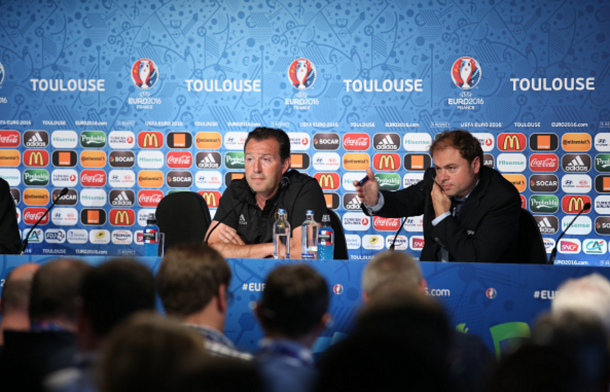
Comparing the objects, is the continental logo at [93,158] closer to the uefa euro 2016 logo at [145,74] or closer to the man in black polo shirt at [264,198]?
the uefa euro 2016 logo at [145,74]

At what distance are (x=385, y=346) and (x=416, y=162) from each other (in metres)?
4.45

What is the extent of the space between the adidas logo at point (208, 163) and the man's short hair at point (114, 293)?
3923 millimetres

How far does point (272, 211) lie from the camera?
390 centimetres

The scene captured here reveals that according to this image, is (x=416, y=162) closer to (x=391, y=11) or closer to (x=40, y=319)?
(x=391, y=11)

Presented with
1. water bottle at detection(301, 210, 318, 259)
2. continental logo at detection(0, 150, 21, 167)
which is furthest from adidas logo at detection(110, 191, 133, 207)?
water bottle at detection(301, 210, 318, 259)

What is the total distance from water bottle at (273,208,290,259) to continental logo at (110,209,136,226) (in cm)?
224

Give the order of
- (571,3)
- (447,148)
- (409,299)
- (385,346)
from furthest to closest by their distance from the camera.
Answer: (571,3) → (447,148) → (409,299) → (385,346)

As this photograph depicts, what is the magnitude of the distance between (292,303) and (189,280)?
405 millimetres

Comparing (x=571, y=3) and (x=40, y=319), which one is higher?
(x=571, y=3)

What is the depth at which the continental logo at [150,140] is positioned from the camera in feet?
18.2

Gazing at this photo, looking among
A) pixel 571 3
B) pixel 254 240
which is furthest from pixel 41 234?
pixel 571 3

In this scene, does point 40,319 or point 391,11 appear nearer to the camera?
point 40,319

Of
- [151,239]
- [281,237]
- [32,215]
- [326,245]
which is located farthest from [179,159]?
[326,245]

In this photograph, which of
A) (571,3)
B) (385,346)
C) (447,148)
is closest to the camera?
(385,346)
